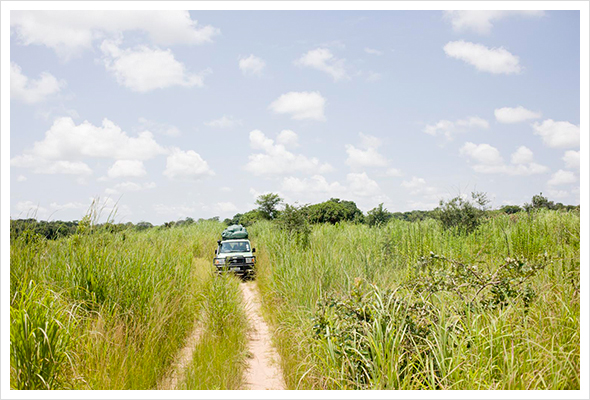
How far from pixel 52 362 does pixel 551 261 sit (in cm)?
576

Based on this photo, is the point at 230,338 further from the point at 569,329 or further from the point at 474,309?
the point at 569,329

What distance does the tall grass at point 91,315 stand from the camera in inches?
144

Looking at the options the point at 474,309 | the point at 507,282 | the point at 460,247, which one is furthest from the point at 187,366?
the point at 460,247

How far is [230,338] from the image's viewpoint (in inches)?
240

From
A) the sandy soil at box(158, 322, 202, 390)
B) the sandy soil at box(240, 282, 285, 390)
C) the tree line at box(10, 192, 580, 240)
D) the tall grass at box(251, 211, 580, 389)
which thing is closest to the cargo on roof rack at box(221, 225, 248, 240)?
the tree line at box(10, 192, 580, 240)

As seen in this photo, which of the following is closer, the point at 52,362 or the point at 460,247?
the point at 52,362

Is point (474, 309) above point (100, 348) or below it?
above

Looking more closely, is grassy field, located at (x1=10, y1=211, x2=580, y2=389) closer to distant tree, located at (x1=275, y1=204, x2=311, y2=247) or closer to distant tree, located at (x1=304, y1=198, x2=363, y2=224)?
distant tree, located at (x1=275, y1=204, x2=311, y2=247)

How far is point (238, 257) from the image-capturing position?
41.0 feet

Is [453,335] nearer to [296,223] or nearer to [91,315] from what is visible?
[91,315]

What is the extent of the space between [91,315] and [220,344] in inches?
73.9

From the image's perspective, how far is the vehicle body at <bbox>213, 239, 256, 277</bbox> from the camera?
12414mm

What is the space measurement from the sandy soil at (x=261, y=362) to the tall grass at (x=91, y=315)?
1.10m

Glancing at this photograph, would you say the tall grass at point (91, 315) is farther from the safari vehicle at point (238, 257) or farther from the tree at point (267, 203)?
the tree at point (267, 203)
